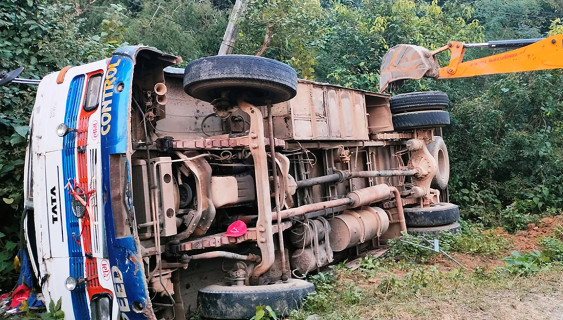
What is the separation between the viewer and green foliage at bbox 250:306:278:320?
341 cm

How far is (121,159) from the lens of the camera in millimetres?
3125

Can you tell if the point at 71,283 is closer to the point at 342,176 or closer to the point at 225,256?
the point at 225,256

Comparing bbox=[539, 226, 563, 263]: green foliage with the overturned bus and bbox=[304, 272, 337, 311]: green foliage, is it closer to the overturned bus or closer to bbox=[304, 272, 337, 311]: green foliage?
the overturned bus

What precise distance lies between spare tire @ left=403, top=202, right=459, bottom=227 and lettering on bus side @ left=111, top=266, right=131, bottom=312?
4.92m

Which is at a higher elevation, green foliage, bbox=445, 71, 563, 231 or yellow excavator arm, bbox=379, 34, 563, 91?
yellow excavator arm, bbox=379, 34, 563, 91

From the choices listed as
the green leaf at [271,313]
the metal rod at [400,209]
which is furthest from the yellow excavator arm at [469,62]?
the green leaf at [271,313]

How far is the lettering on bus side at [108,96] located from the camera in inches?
123

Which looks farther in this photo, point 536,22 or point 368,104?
point 536,22

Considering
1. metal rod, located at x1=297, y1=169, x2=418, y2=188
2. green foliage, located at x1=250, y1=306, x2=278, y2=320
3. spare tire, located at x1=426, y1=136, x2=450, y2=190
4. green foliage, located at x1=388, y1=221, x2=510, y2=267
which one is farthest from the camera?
spare tire, located at x1=426, y1=136, x2=450, y2=190

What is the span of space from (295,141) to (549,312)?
2724 millimetres

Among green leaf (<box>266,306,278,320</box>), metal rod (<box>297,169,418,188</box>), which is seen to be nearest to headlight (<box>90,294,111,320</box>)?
green leaf (<box>266,306,278,320</box>)

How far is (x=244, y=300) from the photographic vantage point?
3561mm

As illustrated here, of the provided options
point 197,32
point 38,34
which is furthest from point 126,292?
point 197,32

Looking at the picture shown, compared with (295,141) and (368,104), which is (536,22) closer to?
(368,104)
